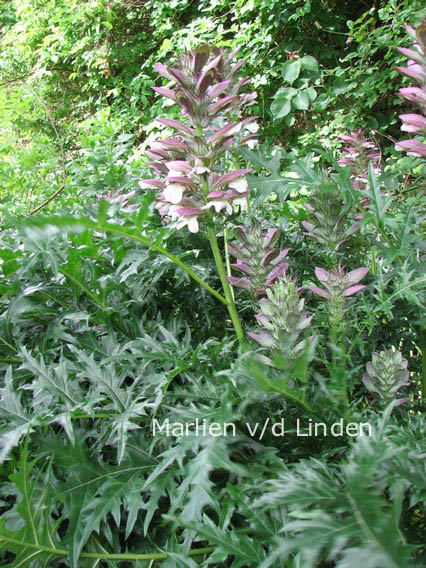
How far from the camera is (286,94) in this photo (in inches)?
137

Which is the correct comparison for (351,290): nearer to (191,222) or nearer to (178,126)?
(191,222)

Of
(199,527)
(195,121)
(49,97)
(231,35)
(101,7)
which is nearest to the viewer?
(199,527)

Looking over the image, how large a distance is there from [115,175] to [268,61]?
9.96 ft

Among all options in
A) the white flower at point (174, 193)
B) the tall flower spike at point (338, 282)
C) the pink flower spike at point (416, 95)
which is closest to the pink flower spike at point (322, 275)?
the tall flower spike at point (338, 282)

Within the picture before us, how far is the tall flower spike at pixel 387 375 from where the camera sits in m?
0.72

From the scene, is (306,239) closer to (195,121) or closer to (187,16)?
(195,121)

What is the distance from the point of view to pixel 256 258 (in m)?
0.79

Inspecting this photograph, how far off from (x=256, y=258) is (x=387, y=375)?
0.93ft

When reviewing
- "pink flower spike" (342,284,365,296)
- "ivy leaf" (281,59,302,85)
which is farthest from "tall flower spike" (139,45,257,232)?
"ivy leaf" (281,59,302,85)

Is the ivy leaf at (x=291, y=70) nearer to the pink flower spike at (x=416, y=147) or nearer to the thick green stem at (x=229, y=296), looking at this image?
the pink flower spike at (x=416, y=147)

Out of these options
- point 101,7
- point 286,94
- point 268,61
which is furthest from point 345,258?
point 101,7

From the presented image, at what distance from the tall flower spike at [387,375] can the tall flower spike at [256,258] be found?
22cm

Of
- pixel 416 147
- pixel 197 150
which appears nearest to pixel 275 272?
pixel 197 150

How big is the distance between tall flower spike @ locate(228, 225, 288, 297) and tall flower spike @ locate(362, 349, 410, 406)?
22cm
